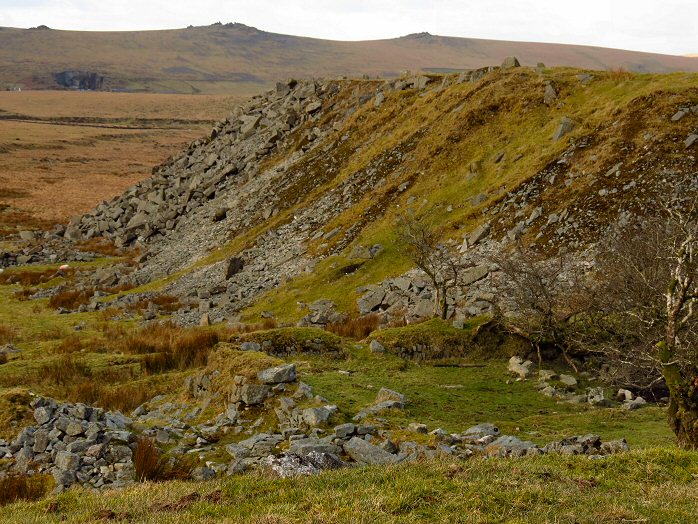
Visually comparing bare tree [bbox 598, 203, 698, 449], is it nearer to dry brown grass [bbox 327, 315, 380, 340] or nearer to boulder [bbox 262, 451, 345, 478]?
boulder [bbox 262, 451, 345, 478]

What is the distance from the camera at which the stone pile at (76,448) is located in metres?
13.1

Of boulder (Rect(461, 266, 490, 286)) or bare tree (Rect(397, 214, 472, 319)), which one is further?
boulder (Rect(461, 266, 490, 286))

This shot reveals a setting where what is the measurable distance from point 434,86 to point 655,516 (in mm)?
44903

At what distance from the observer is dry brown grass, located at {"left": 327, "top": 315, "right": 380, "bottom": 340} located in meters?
27.3

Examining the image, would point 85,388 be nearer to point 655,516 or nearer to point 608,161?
point 655,516

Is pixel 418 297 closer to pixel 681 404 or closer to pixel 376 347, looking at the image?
pixel 376 347

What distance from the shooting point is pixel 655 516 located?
9.55 m

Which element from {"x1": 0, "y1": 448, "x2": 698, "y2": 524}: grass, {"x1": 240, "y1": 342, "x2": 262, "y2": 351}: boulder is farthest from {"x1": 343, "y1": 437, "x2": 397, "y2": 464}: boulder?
{"x1": 240, "y1": 342, "x2": 262, "y2": 351}: boulder

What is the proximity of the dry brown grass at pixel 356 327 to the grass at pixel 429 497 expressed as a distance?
1535 centimetres

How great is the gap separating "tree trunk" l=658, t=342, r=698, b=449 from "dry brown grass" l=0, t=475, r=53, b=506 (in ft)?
42.3

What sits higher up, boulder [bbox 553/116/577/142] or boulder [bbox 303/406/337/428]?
boulder [bbox 553/116/577/142]

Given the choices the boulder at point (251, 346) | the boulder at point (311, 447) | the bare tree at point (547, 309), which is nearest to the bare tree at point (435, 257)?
the bare tree at point (547, 309)

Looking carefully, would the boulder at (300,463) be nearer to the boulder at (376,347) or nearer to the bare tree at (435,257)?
the boulder at (376,347)

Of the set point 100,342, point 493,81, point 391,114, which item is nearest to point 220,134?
point 391,114
